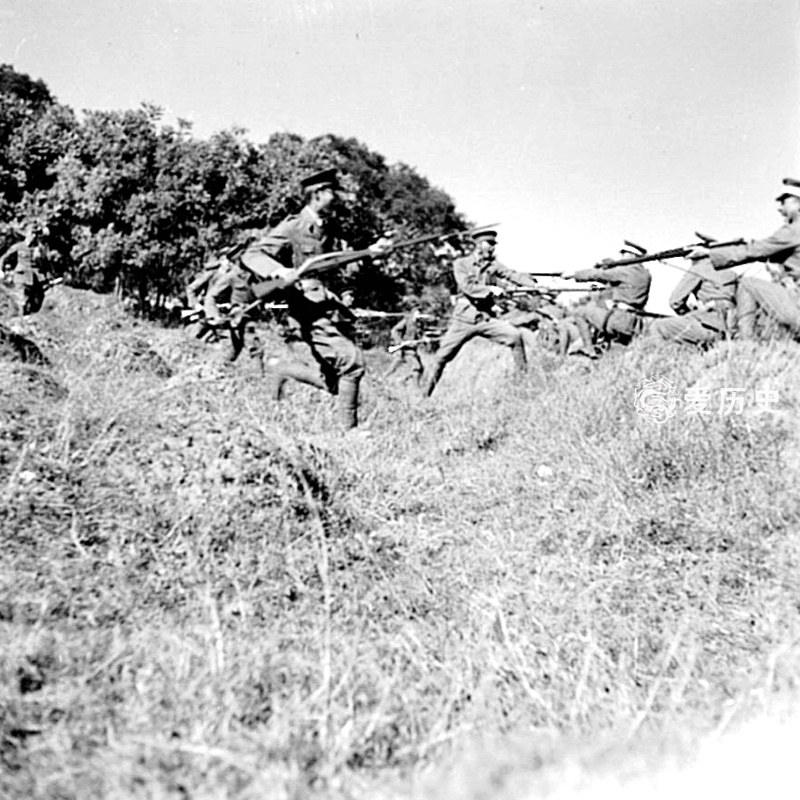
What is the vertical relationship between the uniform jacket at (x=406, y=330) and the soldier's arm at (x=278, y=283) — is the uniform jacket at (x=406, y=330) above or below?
above

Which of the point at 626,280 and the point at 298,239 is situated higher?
the point at 626,280

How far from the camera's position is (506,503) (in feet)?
13.8

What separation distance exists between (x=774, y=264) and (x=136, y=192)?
65.0 ft

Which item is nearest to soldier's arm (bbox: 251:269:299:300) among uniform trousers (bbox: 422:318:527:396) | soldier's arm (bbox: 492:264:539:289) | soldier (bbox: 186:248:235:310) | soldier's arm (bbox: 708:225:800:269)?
uniform trousers (bbox: 422:318:527:396)

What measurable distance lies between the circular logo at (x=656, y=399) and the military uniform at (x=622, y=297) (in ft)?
13.1

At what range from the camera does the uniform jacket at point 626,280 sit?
1030 cm

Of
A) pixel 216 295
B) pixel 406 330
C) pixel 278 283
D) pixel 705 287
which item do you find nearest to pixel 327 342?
pixel 278 283

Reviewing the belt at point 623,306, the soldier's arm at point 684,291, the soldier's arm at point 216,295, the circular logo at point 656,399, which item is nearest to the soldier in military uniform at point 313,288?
the circular logo at point 656,399

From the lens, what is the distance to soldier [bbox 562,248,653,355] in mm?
10320

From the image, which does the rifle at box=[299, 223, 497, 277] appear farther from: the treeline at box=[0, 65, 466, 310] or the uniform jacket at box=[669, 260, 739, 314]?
the treeline at box=[0, 65, 466, 310]

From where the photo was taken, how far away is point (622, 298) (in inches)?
412

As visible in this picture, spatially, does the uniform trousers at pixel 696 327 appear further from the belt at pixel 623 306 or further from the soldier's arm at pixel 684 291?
the belt at pixel 623 306

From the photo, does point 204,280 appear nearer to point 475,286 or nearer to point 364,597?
point 475,286

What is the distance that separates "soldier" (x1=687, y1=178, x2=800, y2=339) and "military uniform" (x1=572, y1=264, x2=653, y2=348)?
8.22ft
